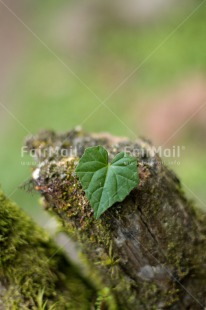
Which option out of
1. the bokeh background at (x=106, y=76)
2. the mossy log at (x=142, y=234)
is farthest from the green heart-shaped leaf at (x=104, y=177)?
the bokeh background at (x=106, y=76)

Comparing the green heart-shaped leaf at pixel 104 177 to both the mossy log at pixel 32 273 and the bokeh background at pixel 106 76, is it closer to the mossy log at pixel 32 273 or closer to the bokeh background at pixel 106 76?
the mossy log at pixel 32 273

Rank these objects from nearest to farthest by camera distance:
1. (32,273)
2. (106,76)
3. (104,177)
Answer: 1. (104,177)
2. (32,273)
3. (106,76)

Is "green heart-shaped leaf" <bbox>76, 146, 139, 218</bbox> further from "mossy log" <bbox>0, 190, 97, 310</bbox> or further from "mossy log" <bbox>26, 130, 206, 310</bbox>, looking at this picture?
"mossy log" <bbox>0, 190, 97, 310</bbox>

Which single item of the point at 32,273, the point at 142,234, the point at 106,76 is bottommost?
the point at 142,234

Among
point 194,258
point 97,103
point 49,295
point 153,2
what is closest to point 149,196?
point 194,258

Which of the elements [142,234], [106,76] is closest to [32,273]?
[142,234]

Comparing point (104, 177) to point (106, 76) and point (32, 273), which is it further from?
point (106, 76)

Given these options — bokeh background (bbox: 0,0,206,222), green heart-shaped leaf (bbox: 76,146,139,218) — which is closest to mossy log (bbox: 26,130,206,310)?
green heart-shaped leaf (bbox: 76,146,139,218)
